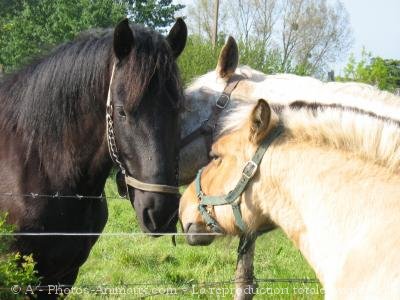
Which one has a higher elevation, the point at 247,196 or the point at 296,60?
the point at 247,196

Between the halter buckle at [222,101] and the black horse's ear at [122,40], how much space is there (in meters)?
0.75

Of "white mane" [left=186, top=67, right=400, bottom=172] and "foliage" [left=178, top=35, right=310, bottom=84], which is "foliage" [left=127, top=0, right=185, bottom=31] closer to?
"foliage" [left=178, top=35, right=310, bottom=84]

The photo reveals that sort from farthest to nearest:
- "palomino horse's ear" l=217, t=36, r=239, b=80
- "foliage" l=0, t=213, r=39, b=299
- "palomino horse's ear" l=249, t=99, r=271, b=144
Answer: "palomino horse's ear" l=217, t=36, r=239, b=80, "foliage" l=0, t=213, r=39, b=299, "palomino horse's ear" l=249, t=99, r=271, b=144

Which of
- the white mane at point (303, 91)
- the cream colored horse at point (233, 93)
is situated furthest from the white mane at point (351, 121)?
the cream colored horse at point (233, 93)

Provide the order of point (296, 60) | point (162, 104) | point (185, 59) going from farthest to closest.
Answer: point (296, 60) < point (185, 59) < point (162, 104)

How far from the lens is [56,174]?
3.43 meters

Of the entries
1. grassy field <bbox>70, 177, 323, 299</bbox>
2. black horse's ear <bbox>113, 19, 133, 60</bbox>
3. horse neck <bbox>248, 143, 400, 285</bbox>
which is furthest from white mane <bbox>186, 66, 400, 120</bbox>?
grassy field <bbox>70, 177, 323, 299</bbox>

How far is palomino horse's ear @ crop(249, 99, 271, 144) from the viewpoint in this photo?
98.3 inches

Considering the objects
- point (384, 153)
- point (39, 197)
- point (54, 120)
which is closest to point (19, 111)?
point (54, 120)

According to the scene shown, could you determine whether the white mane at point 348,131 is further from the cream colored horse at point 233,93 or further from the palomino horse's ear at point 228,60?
the palomino horse's ear at point 228,60

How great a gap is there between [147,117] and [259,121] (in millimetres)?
901

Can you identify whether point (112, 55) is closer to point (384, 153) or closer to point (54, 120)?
point (54, 120)

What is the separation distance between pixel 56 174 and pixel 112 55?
762mm

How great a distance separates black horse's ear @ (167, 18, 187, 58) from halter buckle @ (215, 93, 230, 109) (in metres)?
0.41
